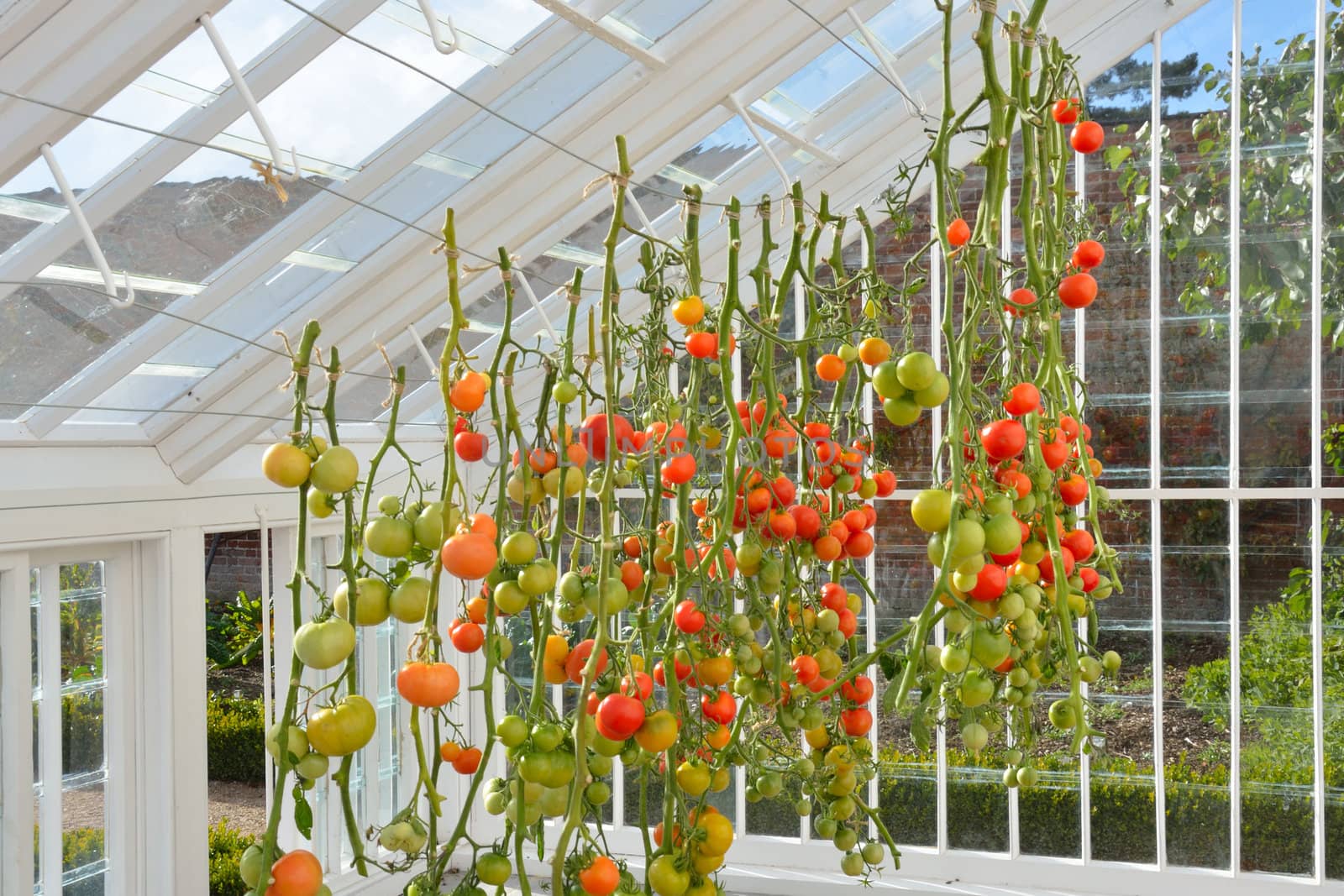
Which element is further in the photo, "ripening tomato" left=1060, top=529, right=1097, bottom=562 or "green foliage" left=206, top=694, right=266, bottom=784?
"green foliage" left=206, top=694, right=266, bottom=784

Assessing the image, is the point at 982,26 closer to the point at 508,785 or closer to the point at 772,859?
the point at 508,785

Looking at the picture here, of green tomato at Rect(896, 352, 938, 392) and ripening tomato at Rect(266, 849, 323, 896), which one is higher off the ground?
green tomato at Rect(896, 352, 938, 392)

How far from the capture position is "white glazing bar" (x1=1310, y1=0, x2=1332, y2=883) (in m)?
3.65

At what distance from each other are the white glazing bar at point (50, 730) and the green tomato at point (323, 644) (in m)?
2.44

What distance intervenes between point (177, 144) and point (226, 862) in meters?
3.43

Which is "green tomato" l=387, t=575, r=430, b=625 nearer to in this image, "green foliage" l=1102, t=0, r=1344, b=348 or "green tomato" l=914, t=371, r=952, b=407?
"green tomato" l=914, t=371, r=952, b=407

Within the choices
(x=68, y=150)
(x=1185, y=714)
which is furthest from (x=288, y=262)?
(x=1185, y=714)

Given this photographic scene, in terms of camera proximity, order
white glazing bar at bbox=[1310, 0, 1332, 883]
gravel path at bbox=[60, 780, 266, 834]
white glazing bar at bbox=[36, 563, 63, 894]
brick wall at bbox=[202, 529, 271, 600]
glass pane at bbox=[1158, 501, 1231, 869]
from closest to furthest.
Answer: white glazing bar at bbox=[36, 563, 63, 894] < white glazing bar at bbox=[1310, 0, 1332, 883] < glass pane at bbox=[1158, 501, 1231, 869] < gravel path at bbox=[60, 780, 266, 834] < brick wall at bbox=[202, 529, 271, 600]

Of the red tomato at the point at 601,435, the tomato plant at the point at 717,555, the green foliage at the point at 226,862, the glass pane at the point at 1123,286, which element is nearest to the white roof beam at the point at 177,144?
the tomato plant at the point at 717,555

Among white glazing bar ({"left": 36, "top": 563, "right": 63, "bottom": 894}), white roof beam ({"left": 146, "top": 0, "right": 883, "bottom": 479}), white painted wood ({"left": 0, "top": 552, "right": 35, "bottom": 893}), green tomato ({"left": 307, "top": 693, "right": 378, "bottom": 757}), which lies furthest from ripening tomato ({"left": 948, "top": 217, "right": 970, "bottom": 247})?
white glazing bar ({"left": 36, "top": 563, "right": 63, "bottom": 894})

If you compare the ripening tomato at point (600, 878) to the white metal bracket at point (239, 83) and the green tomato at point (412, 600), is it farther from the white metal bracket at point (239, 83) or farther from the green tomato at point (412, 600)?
the white metal bracket at point (239, 83)

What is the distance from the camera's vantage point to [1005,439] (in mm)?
739

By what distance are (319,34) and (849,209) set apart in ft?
7.33

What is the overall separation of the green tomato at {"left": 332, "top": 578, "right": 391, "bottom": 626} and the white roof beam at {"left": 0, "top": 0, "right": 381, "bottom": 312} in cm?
125
